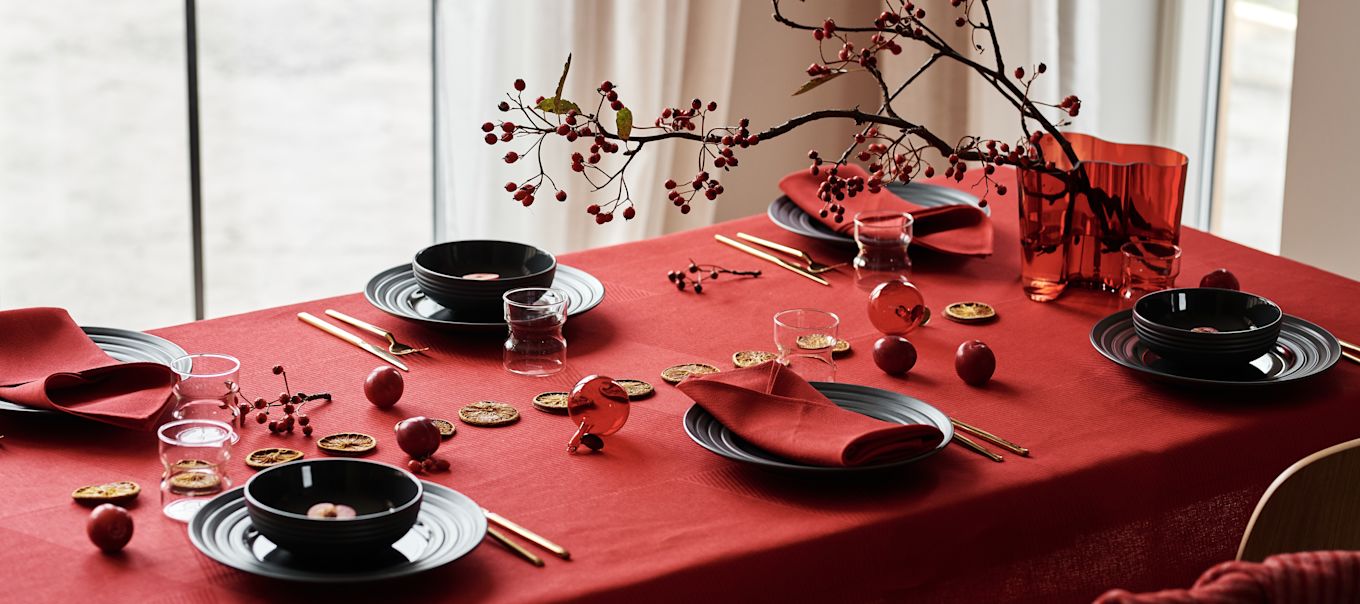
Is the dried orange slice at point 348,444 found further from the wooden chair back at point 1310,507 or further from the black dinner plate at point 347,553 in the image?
the wooden chair back at point 1310,507

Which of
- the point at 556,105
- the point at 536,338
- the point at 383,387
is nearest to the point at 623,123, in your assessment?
the point at 556,105

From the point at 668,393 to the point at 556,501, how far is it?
0.31 meters

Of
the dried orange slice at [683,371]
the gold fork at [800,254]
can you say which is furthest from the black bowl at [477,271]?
the gold fork at [800,254]

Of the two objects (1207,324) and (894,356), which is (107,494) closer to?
(894,356)

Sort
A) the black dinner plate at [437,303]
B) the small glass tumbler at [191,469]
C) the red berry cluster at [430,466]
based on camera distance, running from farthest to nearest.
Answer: the black dinner plate at [437,303] → the red berry cluster at [430,466] → the small glass tumbler at [191,469]

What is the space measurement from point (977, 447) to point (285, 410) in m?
0.70

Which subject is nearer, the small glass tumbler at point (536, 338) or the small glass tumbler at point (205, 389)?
the small glass tumbler at point (205, 389)

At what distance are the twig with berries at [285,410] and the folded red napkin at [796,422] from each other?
390mm

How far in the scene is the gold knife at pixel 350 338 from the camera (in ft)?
5.35

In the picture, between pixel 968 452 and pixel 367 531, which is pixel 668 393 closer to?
pixel 968 452

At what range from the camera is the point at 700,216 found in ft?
12.2

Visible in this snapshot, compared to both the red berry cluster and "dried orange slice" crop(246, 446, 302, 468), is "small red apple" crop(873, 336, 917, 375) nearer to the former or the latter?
the red berry cluster

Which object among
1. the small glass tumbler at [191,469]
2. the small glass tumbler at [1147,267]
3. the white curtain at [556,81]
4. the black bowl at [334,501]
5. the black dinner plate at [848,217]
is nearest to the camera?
the black bowl at [334,501]

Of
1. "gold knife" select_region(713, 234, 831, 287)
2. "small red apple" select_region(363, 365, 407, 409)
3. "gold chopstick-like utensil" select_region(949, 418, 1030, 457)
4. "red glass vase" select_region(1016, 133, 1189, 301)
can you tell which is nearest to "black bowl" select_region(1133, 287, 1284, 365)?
"red glass vase" select_region(1016, 133, 1189, 301)
